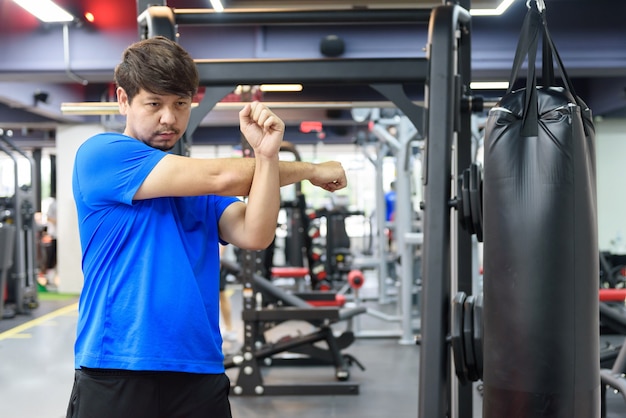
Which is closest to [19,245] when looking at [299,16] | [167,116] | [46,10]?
[46,10]

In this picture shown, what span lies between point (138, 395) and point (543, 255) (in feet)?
2.96

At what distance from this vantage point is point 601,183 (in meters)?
10.2

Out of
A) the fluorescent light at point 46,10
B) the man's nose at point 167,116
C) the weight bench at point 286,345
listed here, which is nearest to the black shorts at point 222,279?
the weight bench at point 286,345

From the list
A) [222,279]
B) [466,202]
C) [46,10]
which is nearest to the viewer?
[466,202]

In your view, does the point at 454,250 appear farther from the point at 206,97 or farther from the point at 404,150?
the point at 404,150

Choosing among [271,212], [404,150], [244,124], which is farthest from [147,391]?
[404,150]

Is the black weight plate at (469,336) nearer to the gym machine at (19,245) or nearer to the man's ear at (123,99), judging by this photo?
the man's ear at (123,99)

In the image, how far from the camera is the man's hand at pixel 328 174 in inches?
58.8

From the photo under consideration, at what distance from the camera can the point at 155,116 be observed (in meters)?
1.41

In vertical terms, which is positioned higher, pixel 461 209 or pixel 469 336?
pixel 461 209

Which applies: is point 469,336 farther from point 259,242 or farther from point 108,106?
point 108,106

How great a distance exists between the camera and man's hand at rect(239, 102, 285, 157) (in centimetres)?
137

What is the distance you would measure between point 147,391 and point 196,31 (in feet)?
19.3

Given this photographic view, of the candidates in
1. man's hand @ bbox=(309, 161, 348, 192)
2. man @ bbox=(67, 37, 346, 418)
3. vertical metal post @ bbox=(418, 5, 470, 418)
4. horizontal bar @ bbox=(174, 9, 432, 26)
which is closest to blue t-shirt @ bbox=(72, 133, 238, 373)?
man @ bbox=(67, 37, 346, 418)
